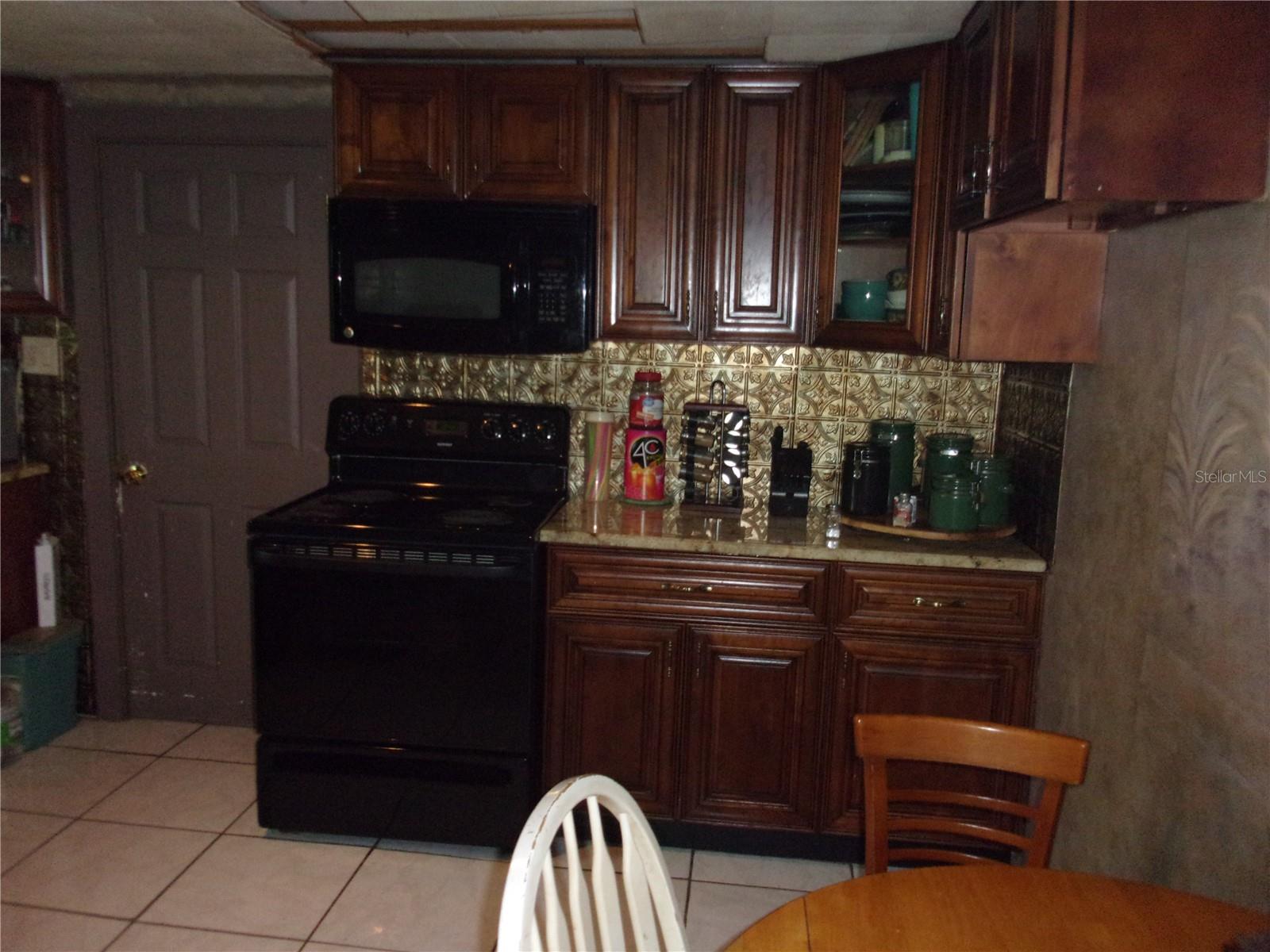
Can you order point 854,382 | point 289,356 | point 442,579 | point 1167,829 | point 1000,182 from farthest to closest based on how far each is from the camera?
point 289,356 < point 854,382 < point 442,579 < point 1000,182 < point 1167,829

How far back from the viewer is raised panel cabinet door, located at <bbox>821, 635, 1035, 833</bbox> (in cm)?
241

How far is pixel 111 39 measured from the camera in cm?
254

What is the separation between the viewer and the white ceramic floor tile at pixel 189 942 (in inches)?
85.0

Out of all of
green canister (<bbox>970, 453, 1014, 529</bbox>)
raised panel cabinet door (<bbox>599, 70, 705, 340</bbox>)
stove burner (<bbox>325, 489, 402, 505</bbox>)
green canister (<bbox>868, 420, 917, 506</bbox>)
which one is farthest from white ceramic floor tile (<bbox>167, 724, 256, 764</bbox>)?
green canister (<bbox>970, 453, 1014, 529</bbox>)

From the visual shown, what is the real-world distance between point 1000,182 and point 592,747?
163 centimetres

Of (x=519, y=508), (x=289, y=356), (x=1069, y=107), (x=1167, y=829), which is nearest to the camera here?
(x=1069, y=107)

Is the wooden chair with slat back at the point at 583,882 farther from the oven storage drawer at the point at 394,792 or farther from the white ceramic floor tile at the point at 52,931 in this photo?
the white ceramic floor tile at the point at 52,931

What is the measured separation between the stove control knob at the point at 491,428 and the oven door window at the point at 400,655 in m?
0.60

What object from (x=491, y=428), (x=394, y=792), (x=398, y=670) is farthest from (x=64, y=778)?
(x=491, y=428)

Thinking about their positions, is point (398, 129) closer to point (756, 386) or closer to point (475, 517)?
point (475, 517)

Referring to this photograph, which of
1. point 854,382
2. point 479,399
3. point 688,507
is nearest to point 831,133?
point 854,382

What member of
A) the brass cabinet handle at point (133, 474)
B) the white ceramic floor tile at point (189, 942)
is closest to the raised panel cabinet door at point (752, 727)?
the white ceramic floor tile at point (189, 942)

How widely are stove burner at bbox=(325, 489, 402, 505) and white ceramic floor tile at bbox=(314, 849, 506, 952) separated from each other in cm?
91

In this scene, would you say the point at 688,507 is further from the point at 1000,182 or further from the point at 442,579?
the point at 1000,182
